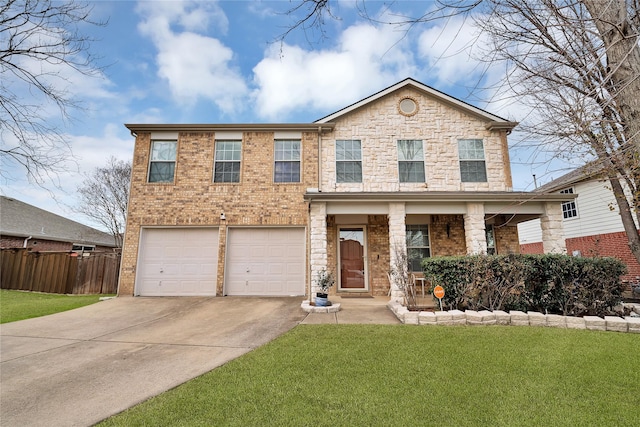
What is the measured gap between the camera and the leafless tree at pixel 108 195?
20859mm

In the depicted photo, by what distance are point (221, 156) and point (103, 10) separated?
6.82 meters

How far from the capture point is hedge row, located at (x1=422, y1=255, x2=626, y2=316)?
20.9 feet

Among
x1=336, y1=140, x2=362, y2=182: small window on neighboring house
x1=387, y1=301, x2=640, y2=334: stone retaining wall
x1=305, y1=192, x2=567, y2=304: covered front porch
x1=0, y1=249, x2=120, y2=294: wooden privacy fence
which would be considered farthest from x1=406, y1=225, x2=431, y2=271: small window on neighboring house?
x1=0, y1=249, x2=120, y2=294: wooden privacy fence

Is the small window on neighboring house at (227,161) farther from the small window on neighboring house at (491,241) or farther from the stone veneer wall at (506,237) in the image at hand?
the stone veneer wall at (506,237)

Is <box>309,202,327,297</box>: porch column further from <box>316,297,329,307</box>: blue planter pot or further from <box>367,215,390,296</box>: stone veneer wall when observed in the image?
<box>367,215,390,296</box>: stone veneer wall

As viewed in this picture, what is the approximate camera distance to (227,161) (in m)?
10.6

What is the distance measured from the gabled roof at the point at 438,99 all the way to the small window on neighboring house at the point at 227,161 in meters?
3.22

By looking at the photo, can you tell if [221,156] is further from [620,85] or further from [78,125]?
[620,85]

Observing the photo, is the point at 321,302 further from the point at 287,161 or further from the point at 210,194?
the point at 210,194

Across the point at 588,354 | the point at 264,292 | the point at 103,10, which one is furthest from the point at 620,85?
the point at 264,292

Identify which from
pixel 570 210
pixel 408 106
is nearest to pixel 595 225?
pixel 570 210

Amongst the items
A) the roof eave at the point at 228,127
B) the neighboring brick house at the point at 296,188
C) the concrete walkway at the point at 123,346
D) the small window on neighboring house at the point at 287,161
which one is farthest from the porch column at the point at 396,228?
the roof eave at the point at 228,127

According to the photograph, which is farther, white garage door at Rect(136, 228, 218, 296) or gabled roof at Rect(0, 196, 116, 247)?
gabled roof at Rect(0, 196, 116, 247)

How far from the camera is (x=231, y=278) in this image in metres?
9.79
